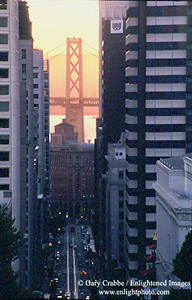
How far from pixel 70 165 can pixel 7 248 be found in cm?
6082

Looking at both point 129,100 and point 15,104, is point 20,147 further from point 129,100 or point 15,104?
point 129,100

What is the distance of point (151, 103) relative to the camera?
81.2 ft

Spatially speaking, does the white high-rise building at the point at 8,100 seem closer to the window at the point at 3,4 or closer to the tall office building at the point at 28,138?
Answer: the window at the point at 3,4

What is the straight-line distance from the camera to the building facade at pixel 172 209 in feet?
54.8

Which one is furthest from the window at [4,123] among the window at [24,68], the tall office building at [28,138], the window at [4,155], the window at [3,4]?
the window at [24,68]

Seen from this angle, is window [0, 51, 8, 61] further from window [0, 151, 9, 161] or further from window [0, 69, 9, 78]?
window [0, 151, 9, 161]

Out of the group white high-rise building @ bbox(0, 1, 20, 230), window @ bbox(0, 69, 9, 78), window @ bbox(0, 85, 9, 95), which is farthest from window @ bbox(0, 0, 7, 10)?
window @ bbox(0, 85, 9, 95)

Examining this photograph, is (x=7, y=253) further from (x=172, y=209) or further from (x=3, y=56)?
(x=3, y=56)

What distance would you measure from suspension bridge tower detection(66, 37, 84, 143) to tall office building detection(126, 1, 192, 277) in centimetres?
6138

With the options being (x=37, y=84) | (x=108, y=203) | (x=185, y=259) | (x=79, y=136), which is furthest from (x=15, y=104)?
(x=79, y=136)

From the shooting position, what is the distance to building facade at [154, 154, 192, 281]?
16.7 metres

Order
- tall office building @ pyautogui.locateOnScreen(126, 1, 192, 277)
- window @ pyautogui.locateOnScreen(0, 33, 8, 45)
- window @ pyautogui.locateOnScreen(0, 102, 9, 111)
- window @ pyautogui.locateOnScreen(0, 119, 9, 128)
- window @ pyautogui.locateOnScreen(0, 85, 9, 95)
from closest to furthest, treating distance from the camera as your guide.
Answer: window @ pyautogui.locateOnScreen(0, 33, 8, 45)
window @ pyautogui.locateOnScreen(0, 85, 9, 95)
window @ pyautogui.locateOnScreen(0, 102, 9, 111)
window @ pyautogui.locateOnScreen(0, 119, 9, 128)
tall office building @ pyautogui.locateOnScreen(126, 1, 192, 277)

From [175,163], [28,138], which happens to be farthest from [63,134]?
[175,163]

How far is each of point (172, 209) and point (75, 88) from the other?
7955 cm
